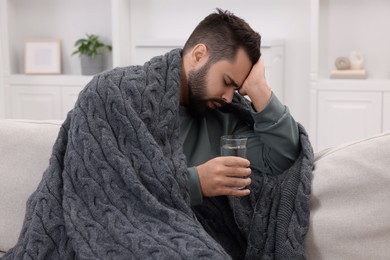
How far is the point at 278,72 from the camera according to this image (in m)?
4.60

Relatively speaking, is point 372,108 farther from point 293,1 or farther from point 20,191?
point 20,191

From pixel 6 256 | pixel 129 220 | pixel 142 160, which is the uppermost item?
pixel 142 160

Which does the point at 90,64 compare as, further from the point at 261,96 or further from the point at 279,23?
the point at 261,96

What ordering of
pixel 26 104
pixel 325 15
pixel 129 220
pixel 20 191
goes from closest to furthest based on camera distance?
1. pixel 129 220
2. pixel 20 191
3. pixel 325 15
4. pixel 26 104

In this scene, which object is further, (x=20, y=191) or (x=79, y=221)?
(x=20, y=191)

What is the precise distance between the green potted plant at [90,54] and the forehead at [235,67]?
9.56 ft

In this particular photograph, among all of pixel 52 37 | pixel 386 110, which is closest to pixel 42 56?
pixel 52 37

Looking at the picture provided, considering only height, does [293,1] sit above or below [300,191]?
above

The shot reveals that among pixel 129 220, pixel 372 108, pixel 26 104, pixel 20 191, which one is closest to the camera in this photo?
pixel 129 220

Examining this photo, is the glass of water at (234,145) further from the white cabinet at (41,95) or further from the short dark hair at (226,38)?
the white cabinet at (41,95)

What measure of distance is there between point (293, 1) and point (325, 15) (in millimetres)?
229

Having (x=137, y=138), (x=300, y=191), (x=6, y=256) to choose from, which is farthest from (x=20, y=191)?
(x=300, y=191)

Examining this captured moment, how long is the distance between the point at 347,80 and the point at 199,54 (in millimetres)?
2410

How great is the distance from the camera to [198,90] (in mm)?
2113
